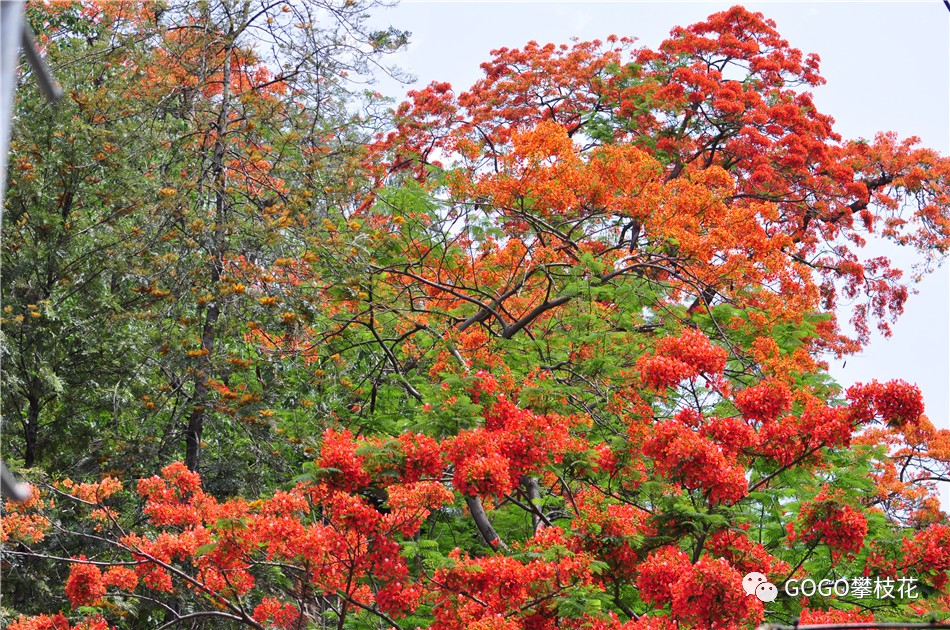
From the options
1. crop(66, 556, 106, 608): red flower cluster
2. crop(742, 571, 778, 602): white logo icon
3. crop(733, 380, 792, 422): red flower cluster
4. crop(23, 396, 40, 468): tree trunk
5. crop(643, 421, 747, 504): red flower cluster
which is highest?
crop(733, 380, 792, 422): red flower cluster

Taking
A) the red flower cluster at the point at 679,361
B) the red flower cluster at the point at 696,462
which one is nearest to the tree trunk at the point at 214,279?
the red flower cluster at the point at 679,361

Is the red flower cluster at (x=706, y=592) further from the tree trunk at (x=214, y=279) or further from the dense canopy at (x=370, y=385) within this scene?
the tree trunk at (x=214, y=279)

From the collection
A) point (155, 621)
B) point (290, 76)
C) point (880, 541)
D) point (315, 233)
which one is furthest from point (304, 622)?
point (290, 76)

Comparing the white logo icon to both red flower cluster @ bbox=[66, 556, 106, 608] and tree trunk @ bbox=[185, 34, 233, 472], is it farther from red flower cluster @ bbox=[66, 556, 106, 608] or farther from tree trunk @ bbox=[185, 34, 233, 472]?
tree trunk @ bbox=[185, 34, 233, 472]

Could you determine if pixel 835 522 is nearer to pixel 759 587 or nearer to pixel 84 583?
pixel 759 587

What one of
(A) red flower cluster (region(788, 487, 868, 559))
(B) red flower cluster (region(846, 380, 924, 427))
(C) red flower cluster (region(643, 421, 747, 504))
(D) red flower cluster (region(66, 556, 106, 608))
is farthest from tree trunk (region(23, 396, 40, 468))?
(B) red flower cluster (region(846, 380, 924, 427))

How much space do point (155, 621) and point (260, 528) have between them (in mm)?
3210

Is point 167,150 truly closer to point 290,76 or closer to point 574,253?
point 290,76

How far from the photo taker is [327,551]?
18.9 ft

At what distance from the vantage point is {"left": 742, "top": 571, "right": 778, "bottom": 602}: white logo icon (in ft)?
18.7

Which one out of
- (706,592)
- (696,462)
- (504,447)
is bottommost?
(706,592)

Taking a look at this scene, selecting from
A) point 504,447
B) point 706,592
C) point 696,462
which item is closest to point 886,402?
point 696,462

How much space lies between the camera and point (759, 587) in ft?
19.0

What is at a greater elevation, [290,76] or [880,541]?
[290,76]
